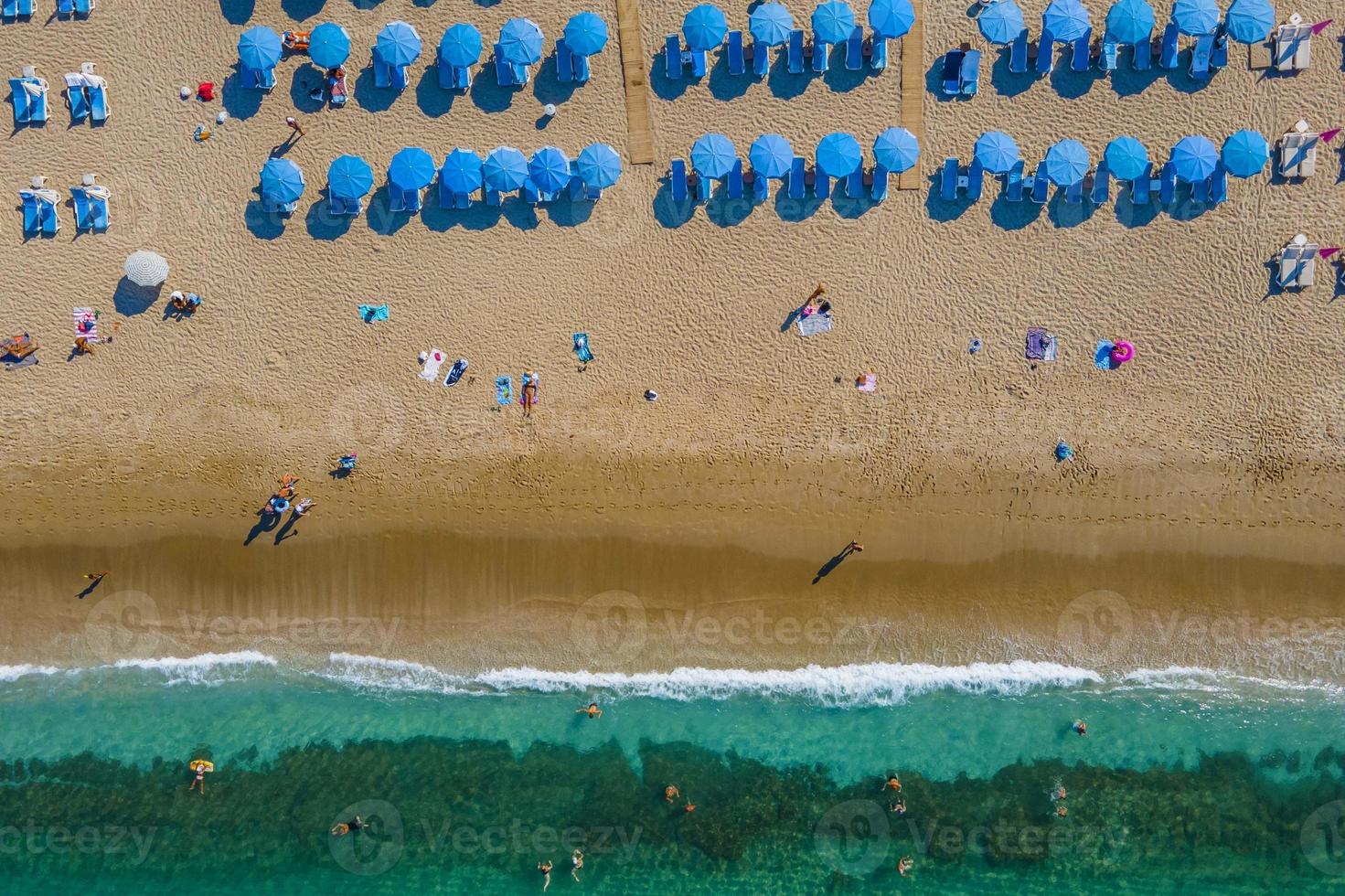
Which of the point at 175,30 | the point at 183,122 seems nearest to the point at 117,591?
the point at 183,122

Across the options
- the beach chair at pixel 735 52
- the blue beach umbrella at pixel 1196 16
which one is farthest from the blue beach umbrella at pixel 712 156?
the blue beach umbrella at pixel 1196 16

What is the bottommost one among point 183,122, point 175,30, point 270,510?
point 270,510

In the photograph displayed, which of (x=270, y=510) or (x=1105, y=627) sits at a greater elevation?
(x=270, y=510)

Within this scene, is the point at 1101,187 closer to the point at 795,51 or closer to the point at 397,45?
the point at 795,51

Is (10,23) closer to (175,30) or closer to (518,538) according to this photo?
(175,30)

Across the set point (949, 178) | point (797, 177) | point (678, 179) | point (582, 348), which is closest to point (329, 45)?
point (678, 179)

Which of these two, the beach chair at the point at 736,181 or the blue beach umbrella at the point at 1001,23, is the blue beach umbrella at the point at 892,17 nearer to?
the blue beach umbrella at the point at 1001,23

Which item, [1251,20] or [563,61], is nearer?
[1251,20]
